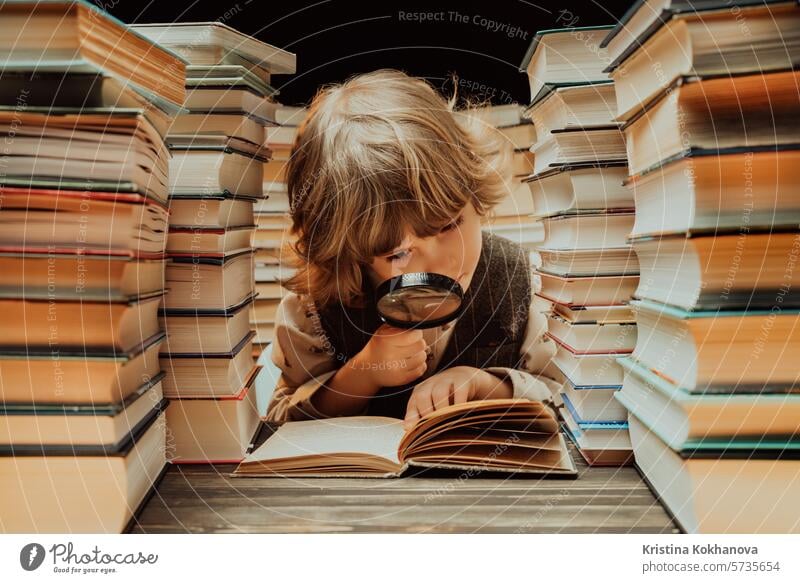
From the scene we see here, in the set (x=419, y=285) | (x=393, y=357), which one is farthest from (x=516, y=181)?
(x=393, y=357)

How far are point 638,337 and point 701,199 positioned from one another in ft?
0.81

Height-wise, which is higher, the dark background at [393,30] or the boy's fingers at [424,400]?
the dark background at [393,30]

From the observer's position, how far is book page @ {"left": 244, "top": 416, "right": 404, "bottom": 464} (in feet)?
2.53

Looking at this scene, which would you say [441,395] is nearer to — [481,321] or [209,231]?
[481,321]

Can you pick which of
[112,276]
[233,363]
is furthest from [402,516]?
[112,276]

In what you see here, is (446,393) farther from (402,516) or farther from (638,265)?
(638,265)

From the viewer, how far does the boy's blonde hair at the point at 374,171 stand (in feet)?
2.73

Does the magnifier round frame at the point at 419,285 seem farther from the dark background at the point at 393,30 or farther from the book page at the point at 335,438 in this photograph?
the dark background at the point at 393,30

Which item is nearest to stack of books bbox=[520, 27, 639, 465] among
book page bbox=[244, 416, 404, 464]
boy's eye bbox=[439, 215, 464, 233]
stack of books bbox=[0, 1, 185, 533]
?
boy's eye bbox=[439, 215, 464, 233]

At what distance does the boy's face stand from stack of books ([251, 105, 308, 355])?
166 millimetres

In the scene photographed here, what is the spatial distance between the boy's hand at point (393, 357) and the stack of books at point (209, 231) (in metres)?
0.20

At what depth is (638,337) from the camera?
2.53 ft

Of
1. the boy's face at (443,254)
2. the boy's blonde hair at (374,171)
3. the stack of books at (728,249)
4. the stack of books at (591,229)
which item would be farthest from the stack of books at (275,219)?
the stack of books at (728,249)

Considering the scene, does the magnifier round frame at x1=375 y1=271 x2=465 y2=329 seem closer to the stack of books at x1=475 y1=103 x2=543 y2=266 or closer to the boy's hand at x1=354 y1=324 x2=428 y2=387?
the boy's hand at x1=354 y1=324 x2=428 y2=387
